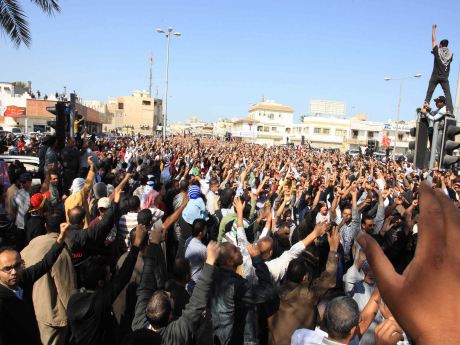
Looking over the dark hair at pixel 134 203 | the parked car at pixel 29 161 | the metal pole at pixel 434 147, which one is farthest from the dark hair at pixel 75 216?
the parked car at pixel 29 161

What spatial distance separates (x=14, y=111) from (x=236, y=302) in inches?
2178

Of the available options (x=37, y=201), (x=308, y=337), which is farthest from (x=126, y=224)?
(x=308, y=337)

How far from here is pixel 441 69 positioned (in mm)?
6520

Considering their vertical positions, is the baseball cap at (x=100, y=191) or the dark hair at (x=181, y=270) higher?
the baseball cap at (x=100, y=191)

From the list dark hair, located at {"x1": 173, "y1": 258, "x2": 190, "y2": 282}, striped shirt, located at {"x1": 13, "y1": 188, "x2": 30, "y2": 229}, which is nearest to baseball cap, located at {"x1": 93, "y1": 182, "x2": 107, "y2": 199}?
striped shirt, located at {"x1": 13, "y1": 188, "x2": 30, "y2": 229}

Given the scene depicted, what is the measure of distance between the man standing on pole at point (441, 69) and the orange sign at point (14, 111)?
53.7 meters

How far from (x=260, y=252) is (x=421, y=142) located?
348 cm

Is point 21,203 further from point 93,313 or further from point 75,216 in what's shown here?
point 93,313

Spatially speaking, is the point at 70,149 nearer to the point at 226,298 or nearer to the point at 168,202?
the point at 168,202

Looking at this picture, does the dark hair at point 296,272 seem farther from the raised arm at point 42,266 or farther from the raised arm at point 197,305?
the raised arm at point 42,266

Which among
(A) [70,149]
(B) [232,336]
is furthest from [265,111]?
(B) [232,336]

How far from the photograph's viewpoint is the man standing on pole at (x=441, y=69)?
6.32 metres

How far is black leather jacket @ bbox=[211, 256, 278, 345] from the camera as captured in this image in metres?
3.42

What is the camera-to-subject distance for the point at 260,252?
390cm
